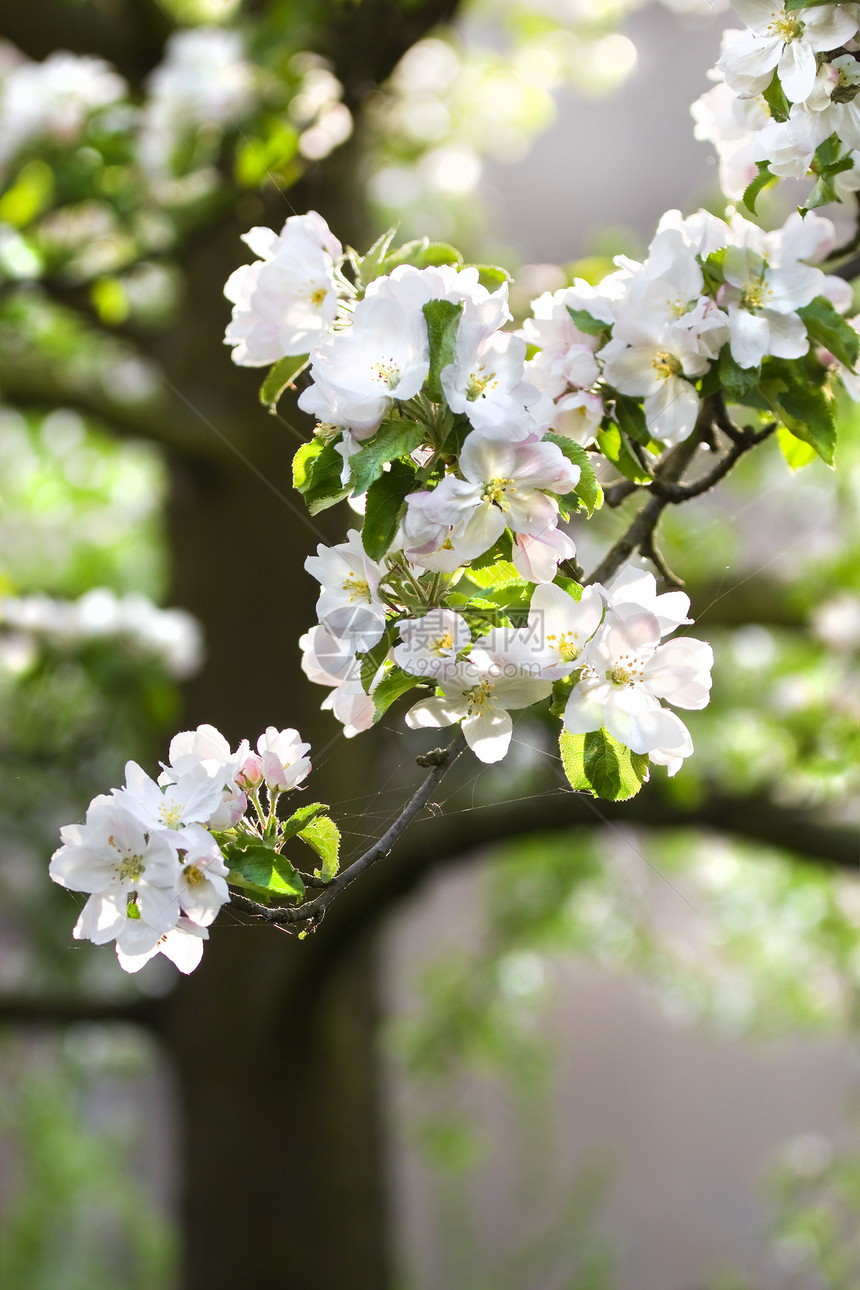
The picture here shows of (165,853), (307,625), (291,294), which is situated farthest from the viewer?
(307,625)

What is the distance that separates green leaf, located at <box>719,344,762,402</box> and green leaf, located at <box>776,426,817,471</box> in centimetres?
8

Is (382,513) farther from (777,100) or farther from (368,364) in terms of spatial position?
(777,100)

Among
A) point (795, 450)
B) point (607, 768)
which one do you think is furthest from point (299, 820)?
point (795, 450)

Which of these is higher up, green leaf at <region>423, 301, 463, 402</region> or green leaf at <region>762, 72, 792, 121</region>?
green leaf at <region>423, 301, 463, 402</region>

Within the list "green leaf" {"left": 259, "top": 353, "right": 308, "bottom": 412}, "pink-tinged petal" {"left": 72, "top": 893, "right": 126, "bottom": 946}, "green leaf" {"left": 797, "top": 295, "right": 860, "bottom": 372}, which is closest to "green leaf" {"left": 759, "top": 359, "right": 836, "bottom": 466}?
"green leaf" {"left": 797, "top": 295, "right": 860, "bottom": 372}

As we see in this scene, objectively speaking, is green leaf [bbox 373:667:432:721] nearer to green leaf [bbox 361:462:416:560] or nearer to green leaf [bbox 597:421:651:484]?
green leaf [bbox 361:462:416:560]

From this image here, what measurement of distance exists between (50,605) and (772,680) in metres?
1.28

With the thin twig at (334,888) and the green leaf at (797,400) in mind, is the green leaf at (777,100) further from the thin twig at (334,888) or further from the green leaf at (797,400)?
the thin twig at (334,888)

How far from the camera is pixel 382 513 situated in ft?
1.44

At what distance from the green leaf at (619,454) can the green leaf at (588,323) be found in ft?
0.15

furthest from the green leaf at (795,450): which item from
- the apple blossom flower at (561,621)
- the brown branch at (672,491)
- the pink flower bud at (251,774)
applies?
the pink flower bud at (251,774)

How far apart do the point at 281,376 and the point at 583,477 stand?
0.57ft

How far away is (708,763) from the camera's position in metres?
2.10

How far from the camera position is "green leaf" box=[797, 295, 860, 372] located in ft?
1.76
